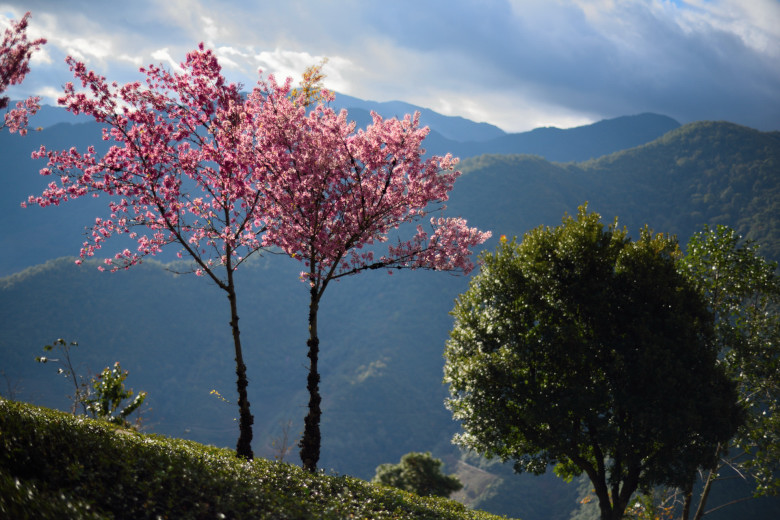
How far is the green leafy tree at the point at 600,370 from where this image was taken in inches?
679

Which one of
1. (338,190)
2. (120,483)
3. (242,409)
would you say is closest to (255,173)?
(338,190)

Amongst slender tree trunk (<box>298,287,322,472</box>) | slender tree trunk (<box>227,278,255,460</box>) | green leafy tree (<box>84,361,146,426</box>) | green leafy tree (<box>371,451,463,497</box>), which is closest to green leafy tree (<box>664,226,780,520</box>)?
slender tree trunk (<box>298,287,322,472</box>)

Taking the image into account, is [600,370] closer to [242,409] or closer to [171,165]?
[242,409]

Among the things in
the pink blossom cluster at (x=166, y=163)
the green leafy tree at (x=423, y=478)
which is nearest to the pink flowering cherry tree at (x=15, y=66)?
the pink blossom cluster at (x=166, y=163)

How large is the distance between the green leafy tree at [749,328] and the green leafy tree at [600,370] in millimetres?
4701

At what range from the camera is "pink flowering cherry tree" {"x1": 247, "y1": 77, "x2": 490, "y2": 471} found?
1396 cm

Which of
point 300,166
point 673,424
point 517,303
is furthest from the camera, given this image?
point 517,303

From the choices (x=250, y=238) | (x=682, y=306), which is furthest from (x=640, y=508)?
(x=250, y=238)

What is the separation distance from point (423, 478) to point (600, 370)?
2986cm

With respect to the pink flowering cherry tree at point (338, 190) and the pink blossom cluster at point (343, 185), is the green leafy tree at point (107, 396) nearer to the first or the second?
the pink flowering cherry tree at point (338, 190)

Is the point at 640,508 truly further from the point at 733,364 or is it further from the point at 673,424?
the point at 673,424

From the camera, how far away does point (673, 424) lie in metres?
16.6

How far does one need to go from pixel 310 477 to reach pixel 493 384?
8.10 metres

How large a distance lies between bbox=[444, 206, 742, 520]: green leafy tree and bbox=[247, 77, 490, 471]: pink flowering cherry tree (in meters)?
4.54
